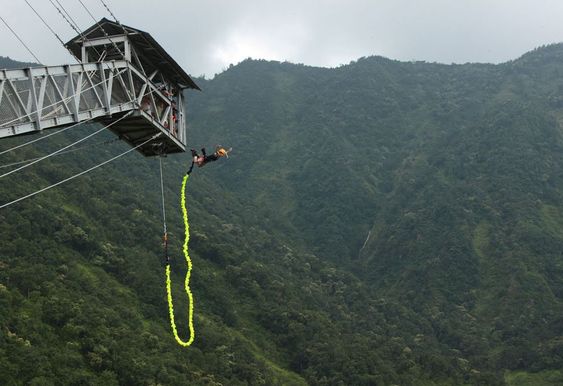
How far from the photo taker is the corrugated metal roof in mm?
20547

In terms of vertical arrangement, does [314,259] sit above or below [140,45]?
below

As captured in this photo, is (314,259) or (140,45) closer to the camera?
(140,45)

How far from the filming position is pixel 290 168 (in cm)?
17538

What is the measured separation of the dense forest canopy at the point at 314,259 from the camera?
58406mm

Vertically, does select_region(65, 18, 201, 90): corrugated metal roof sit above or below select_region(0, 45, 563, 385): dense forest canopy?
above

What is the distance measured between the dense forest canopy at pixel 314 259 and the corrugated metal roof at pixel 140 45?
97.2 ft

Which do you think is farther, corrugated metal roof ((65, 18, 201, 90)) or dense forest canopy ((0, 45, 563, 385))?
dense forest canopy ((0, 45, 563, 385))

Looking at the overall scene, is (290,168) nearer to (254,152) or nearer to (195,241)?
(254,152)

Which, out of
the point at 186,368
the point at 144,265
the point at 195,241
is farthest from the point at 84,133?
the point at 186,368

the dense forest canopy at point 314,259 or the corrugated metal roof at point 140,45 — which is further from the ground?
the corrugated metal roof at point 140,45

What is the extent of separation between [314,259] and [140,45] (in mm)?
95015

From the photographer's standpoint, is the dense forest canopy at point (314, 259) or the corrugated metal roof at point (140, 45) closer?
the corrugated metal roof at point (140, 45)

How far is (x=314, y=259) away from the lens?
114125 millimetres

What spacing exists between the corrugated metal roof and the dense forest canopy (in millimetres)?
29641
